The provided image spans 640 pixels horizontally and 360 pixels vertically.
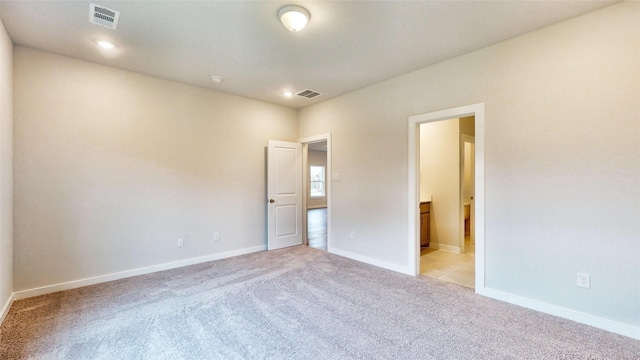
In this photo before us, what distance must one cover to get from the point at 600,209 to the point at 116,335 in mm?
4132

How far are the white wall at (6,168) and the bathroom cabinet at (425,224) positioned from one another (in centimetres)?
523

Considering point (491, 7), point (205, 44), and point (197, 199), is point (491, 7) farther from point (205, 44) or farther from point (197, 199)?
point (197, 199)

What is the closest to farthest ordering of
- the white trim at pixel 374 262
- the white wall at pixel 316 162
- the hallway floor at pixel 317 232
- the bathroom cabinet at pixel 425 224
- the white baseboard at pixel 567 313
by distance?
the white baseboard at pixel 567 313
the white trim at pixel 374 262
the bathroom cabinet at pixel 425 224
the hallway floor at pixel 317 232
the white wall at pixel 316 162

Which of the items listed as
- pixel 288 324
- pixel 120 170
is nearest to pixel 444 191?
pixel 288 324

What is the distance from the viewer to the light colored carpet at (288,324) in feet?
6.49

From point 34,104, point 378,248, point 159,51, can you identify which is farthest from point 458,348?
point 34,104

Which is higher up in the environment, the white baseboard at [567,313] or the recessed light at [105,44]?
the recessed light at [105,44]

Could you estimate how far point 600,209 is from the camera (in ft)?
7.48

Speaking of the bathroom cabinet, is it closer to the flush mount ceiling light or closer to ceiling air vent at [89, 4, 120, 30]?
the flush mount ceiling light

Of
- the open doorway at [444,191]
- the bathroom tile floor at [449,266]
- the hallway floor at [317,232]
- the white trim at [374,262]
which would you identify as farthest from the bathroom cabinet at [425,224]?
the hallway floor at [317,232]

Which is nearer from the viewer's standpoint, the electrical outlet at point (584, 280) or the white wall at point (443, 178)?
the electrical outlet at point (584, 280)

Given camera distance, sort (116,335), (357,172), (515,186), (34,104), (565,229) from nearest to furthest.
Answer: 1. (116,335)
2. (565,229)
3. (515,186)
4. (34,104)
5. (357,172)

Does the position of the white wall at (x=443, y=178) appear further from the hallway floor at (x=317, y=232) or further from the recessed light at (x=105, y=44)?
the recessed light at (x=105, y=44)

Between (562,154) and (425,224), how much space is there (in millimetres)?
2654
